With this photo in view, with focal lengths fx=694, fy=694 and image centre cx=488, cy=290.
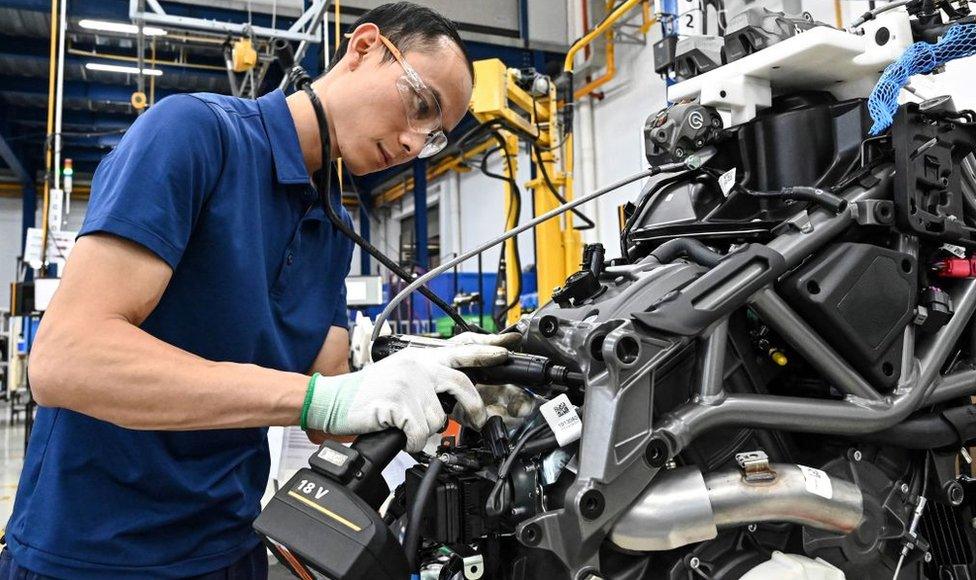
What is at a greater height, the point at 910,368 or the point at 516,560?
the point at 910,368

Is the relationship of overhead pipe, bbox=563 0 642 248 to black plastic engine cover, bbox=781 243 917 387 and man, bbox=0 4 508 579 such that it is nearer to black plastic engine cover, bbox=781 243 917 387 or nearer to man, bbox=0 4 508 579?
man, bbox=0 4 508 579

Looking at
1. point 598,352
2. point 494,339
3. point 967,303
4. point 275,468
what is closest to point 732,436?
A: point 598,352

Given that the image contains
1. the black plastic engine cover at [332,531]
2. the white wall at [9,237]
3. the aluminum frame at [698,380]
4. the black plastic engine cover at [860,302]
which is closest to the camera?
the black plastic engine cover at [332,531]

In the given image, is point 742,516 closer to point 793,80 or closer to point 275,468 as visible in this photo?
point 793,80

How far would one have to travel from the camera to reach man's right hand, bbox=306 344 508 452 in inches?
39.1

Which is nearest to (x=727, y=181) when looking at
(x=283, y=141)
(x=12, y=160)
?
(x=283, y=141)

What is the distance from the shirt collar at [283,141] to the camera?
4.14 feet

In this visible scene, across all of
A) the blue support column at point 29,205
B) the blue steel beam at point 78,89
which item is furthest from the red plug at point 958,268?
the blue support column at point 29,205

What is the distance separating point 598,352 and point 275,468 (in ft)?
8.24

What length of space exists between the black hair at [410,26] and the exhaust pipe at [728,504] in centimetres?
91

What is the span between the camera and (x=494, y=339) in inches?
50.0

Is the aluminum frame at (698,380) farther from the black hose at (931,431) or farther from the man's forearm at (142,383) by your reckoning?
the man's forearm at (142,383)

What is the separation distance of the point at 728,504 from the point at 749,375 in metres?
0.28

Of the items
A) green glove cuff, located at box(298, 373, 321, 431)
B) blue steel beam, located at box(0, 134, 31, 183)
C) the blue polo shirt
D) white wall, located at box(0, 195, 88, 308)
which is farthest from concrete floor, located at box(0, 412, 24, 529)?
white wall, located at box(0, 195, 88, 308)
